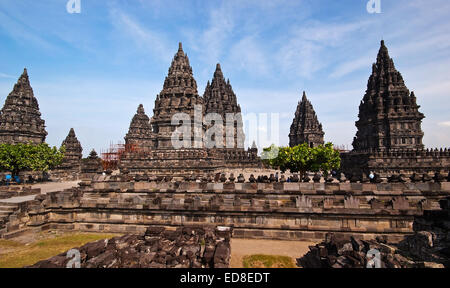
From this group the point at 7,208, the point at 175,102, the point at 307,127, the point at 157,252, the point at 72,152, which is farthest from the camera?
the point at 307,127

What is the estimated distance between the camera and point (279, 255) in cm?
884

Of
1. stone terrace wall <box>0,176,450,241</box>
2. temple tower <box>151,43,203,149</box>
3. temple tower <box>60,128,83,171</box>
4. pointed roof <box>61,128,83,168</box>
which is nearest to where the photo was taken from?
stone terrace wall <box>0,176,450,241</box>

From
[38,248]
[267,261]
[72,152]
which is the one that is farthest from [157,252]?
[72,152]

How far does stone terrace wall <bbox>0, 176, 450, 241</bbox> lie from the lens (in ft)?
33.8

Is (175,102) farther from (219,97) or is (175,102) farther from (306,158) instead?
(219,97)

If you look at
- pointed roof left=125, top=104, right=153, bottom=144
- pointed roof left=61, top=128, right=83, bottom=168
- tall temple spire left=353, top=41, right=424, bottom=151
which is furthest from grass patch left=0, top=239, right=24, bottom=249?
A: pointed roof left=125, top=104, right=153, bottom=144

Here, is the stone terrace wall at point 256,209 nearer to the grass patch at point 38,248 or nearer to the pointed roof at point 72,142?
the grass patch at point 38,248

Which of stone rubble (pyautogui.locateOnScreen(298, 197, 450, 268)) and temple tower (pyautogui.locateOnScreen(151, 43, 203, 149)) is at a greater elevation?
temple tower (pyautogui.locateOnScreen(151, 43, 203, 149))

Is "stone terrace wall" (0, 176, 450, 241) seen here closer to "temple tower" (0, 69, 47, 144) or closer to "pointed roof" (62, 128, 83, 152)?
"temple tower" (0, 69, 47, 144)

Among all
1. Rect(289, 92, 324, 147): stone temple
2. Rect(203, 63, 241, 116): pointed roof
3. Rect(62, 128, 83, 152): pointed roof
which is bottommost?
Rect(62, 128, 83, 152): pointed roof

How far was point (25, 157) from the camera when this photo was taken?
93.8 ft

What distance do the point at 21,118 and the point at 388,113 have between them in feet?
184
